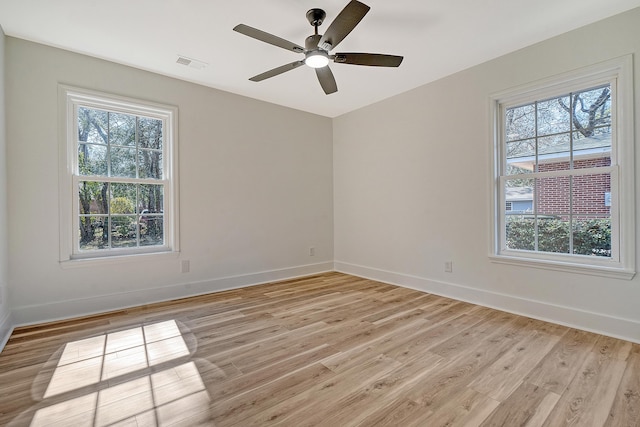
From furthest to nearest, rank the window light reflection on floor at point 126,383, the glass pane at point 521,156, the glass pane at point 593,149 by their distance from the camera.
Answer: the glass pane at point 521,156, the glass pane at point 593,149, the window light reflection on floor at point 126,383

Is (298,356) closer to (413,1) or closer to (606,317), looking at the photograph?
(606,317)

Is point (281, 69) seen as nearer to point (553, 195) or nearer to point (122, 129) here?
point (122, 129)

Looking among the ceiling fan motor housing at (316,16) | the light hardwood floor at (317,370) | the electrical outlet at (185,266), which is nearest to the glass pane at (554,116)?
the light hardwood floor at (317,370)

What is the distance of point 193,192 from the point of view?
143 inches

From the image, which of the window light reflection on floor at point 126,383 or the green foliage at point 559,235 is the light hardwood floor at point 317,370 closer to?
the window light reflection on floor at point 126,383

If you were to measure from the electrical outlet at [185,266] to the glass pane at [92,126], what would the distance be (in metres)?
1.55

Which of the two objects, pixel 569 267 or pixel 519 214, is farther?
pixel 519 214

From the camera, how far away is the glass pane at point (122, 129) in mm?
3232

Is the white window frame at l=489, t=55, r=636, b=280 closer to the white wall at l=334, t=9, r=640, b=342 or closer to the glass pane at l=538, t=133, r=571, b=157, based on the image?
the white wall at l=334, t=9, r=640, b=342

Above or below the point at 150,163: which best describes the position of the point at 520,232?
below

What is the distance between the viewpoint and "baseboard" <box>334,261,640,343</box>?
2.41m

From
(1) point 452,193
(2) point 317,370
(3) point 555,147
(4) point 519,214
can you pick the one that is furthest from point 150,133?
(3) point 555,147

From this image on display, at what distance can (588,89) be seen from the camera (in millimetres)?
2680

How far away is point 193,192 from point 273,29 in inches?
80.7
